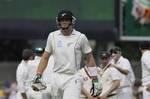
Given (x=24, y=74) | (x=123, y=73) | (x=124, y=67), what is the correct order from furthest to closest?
(x=124, y=67) → (x=24, y=74) → (x=123, y=73)

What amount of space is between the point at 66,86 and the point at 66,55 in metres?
0.51

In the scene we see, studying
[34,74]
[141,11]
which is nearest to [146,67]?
[34,74]

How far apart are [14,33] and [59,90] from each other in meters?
18.1

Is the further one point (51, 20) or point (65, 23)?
point (51, 20)

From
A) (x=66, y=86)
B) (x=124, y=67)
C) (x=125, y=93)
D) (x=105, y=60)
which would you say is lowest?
(x=125, y=93)

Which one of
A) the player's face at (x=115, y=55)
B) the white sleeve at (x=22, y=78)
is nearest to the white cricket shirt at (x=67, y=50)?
the white sleeve at (x=22, y=78)

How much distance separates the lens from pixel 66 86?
15.2 meters

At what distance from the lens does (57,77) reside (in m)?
15.4

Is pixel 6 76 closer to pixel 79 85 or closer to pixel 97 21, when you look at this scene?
pixel 97 21

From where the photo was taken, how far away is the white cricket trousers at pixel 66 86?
49.7 ft

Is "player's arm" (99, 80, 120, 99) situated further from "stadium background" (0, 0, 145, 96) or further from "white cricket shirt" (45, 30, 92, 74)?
"stadium background" (0, 0, 145, 96)

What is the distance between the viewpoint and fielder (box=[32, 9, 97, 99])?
15.2 m

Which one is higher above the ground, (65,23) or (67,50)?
(65,23)

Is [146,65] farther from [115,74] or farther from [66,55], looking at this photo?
[66,55]
